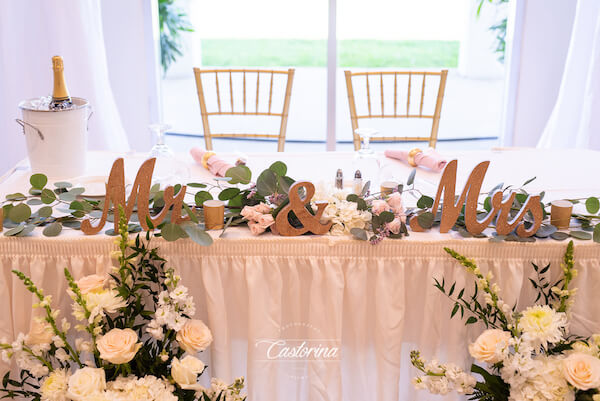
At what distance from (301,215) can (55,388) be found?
59 cm

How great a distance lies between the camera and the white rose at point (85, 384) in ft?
4.22

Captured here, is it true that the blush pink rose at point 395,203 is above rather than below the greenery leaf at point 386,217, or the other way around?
above

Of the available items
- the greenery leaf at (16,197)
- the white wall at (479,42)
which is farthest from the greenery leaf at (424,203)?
the white wall at (479,42)

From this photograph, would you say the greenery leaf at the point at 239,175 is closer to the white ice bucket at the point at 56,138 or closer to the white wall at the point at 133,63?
the white ice bucket at the point at 56,138

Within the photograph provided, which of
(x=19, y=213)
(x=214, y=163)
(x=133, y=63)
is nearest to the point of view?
(x=19, y=213)

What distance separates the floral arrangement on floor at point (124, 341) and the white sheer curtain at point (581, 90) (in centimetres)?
247

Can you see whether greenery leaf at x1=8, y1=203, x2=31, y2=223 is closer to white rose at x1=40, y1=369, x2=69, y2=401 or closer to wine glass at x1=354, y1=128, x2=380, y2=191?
white rose at x1=40, y1=369, x2=69, y2=401

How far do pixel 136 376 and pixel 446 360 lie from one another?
662 mm

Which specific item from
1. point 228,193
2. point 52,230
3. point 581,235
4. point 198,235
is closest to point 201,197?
point 228,193

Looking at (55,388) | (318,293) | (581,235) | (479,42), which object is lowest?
(55,388)

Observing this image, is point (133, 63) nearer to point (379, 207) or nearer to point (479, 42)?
point (479, 42)

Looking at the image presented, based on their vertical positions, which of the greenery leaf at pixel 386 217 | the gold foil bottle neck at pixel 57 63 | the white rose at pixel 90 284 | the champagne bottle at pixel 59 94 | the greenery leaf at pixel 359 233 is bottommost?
the white rose at pixel 90 284

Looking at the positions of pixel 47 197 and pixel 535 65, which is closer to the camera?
pixel 47 197

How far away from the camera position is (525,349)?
50.6 inches
